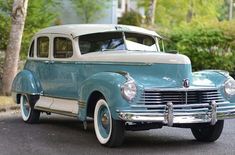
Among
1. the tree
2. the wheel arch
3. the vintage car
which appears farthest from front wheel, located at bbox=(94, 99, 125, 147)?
the tree

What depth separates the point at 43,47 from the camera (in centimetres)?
1145

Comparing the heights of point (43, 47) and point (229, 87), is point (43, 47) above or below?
above

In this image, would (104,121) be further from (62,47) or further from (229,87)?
(62,47)

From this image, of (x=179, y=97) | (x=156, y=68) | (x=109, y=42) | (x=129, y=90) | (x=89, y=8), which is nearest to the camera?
(x=129, y=90)

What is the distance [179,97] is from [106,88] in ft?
3.61

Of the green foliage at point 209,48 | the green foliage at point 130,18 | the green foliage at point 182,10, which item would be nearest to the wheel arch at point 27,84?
the green foliage at point 209,48

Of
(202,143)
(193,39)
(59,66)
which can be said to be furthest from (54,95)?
(193,39)

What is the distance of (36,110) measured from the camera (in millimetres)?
11383

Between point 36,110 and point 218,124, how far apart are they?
12.6ft

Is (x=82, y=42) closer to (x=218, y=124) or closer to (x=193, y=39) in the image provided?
(x=218, y=124)

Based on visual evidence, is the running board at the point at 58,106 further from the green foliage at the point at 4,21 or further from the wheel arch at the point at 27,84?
→ the green foliage at the point at 4,21

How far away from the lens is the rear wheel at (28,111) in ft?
37.7

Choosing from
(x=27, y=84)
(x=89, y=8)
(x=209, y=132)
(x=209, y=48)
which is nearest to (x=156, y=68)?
(x=209, y=132)

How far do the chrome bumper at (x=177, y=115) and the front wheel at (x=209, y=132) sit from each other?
1.86 feet
